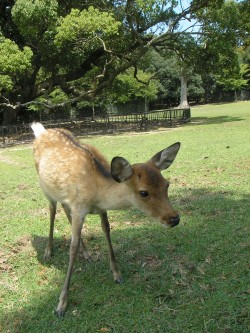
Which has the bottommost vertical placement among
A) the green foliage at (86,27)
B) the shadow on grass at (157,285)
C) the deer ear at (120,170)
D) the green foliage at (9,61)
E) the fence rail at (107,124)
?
the shadow on grass at (157,285)

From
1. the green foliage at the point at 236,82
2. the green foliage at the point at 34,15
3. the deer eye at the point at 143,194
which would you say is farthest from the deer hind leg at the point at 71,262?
the green foliage at the point at 236,82

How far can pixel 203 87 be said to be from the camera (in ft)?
172

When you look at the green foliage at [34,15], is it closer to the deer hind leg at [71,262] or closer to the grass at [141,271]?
the grass at [141,271]

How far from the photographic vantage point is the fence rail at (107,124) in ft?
60.3

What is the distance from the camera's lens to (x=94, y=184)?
3566 millimetres

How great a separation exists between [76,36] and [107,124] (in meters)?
5.55

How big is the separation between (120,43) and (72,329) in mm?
18469

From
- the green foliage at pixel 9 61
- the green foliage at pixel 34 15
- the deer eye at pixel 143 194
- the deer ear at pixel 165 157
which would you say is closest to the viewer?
the deer eye at pixel 143 194

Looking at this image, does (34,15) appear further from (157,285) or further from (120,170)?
(157,285)

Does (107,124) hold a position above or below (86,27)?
below

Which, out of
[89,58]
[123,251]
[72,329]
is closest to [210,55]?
[89,58]

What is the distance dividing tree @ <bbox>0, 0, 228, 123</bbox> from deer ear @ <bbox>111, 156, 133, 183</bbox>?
45.7 ft

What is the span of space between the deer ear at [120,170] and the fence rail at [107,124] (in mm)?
14895

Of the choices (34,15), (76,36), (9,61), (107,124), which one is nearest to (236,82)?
(107,124)
